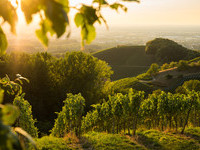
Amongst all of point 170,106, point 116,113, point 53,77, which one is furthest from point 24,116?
point 53,77

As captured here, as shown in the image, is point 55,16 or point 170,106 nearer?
point 55,16

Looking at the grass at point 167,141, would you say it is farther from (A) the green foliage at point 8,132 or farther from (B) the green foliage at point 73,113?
(A) the green foliage at point 8,132

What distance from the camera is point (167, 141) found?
32.9ft

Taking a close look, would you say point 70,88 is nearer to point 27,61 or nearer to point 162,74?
point 27,61

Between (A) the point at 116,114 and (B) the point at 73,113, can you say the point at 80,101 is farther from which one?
(A) the point at 116,114

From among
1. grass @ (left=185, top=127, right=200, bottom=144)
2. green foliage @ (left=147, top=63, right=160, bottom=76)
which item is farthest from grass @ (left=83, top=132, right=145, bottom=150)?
green foliage @ (left=147, top=63, right=160, bottom=76)

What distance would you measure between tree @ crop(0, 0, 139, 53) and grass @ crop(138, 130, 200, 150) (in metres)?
9.50

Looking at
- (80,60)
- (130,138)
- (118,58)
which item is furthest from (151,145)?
(118,58)

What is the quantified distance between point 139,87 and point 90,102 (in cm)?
1713

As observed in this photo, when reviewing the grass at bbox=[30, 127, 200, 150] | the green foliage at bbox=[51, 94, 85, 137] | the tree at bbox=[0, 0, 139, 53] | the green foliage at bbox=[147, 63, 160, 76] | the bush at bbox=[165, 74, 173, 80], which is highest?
the tree at bbox=[0, 0, 139, 53]

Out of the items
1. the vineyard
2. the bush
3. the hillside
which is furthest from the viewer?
the hillside

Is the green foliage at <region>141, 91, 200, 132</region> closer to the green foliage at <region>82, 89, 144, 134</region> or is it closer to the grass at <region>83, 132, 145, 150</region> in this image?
the green foliage at <region>82, 89, 144, 134</region>

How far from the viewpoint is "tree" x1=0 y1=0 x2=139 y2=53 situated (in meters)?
0.95

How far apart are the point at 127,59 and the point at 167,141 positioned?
295 feet
